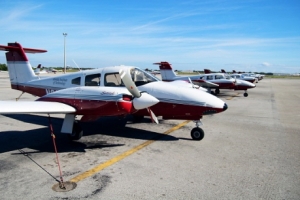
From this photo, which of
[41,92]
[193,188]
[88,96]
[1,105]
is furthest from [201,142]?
[41,92]

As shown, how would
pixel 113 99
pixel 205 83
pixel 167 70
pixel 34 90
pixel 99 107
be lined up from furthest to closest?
pixel 167 70, pixel 205 83, pixel 34 90, pixel 99 107, pixel 113 99

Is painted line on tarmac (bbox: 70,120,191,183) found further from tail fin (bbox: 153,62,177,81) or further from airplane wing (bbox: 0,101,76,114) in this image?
tail fin (bbox: 153,62,177,81)

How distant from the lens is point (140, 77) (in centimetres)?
866

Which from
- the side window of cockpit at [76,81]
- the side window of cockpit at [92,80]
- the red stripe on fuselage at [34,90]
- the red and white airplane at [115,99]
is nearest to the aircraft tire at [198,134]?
the red and white airplane at [115,99]

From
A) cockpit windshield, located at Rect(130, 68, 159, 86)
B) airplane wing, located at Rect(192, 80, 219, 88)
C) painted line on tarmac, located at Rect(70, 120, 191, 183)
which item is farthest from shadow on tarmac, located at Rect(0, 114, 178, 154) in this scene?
airplane wing, located at Rect(192, 80, 219, 88)

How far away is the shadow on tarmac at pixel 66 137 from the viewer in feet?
23.6

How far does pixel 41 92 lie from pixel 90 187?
282 inches

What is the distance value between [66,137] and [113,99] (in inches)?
108

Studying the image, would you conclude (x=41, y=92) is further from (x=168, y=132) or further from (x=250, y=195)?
(x=250, y=195)

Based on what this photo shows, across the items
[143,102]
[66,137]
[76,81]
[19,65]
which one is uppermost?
[19,65]

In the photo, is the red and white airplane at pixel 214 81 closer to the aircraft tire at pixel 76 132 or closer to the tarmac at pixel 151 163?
the tarmac at pixel 151 163

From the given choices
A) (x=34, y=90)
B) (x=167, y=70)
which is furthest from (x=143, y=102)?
(x=167, y=70)

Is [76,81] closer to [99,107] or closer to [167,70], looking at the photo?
[99,107]

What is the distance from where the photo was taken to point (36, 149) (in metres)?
6.92
